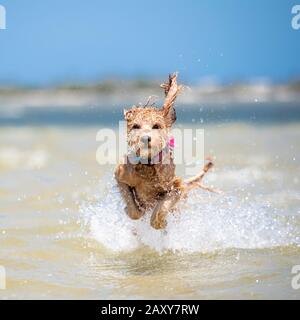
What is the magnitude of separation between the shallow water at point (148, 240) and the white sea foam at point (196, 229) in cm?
1

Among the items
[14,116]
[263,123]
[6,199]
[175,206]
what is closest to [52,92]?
[14,116]

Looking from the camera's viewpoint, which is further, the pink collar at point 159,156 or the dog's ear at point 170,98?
the dog's ear at point 170,98

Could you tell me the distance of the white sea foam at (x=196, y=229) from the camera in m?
7.27

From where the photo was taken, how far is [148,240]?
7.30 meters

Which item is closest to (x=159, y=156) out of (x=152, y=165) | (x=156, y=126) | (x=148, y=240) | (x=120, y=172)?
(x=152, y=165)

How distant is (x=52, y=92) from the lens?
38.6 m

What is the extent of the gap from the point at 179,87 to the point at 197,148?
742cm

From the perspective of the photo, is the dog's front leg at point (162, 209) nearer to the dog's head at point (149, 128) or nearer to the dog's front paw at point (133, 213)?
the dog's front paw at point (133, 213)

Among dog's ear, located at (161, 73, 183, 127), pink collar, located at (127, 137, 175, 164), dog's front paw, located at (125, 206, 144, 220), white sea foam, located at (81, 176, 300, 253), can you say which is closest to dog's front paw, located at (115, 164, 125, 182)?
pink collar, located at (127, 137, 175, 164)

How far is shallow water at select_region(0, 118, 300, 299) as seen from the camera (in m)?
6.19

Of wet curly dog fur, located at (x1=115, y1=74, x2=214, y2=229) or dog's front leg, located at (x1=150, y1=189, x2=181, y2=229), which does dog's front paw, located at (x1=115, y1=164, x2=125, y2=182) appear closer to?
wet curly dog fur, located at (x1=115, y1=74, x2=214, y2=229)

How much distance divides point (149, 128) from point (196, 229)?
155cm

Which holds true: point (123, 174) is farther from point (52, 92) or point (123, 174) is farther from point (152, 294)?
point (52, 92)

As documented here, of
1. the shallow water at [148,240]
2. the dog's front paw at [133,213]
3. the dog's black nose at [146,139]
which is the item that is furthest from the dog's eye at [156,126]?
the shallow water at [148,240]
